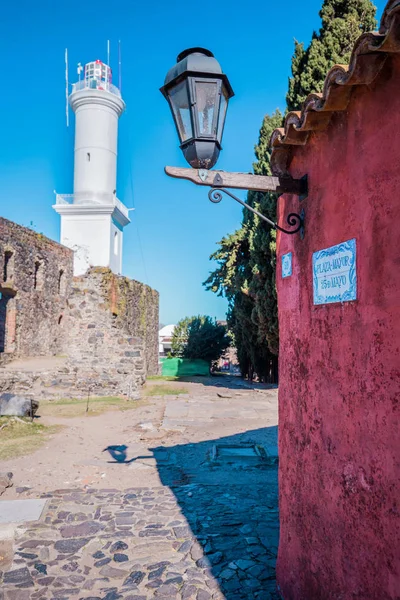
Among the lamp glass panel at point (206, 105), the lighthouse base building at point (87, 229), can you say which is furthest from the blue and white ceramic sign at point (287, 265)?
the lighthouse base building at point (87, 229)

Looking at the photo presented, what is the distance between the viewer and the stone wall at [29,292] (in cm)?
1683

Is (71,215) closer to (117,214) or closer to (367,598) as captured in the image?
(117,214)

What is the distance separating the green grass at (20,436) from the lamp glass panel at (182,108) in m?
6.17

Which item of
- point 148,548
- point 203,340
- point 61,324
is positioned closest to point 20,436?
point 148,548

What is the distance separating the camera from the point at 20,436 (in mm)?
8664

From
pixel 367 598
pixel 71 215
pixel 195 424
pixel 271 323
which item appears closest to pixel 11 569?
pixel 367 598

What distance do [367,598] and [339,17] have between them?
1515 cm

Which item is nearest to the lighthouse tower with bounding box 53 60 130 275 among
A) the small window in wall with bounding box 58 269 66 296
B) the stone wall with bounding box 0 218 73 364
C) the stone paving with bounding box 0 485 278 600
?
the small window in wall with bounding box 58 269 66 296

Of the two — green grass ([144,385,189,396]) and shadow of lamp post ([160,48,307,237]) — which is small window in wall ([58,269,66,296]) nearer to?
green grass ([144,385,189,396])

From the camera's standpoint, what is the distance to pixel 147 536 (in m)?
4.62

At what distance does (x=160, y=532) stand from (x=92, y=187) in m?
30.8

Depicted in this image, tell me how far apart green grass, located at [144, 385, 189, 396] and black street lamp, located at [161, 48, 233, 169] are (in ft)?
42.4

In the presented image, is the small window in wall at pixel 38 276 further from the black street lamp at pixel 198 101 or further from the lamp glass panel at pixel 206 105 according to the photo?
the lamp glass panel at pixel 206 105

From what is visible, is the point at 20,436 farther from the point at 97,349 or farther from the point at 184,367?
the point at 184,367
